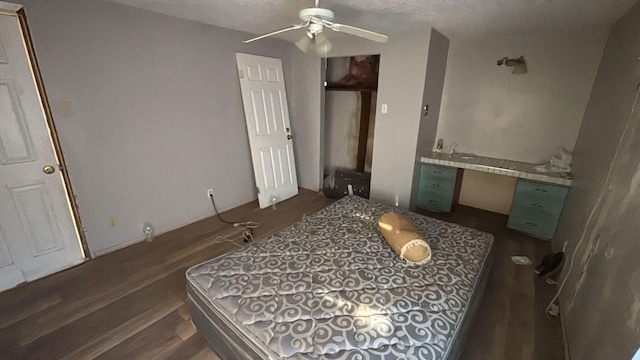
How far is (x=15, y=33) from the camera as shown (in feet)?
6.18

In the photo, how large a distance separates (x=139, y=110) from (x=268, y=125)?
1510 millimetres

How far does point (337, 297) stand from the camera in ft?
4.67

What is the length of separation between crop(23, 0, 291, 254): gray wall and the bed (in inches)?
59.9

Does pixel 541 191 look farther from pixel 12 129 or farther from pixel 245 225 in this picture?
pixel 12 129

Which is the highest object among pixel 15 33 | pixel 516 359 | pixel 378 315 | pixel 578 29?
pixel 578 29

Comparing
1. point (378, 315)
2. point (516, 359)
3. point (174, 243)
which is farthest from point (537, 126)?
point (174, 243)

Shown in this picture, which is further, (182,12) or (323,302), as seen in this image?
(182,12)

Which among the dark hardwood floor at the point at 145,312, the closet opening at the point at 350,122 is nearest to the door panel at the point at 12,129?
the dark hardwood floor at the point at 145,312

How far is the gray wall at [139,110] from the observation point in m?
2.12

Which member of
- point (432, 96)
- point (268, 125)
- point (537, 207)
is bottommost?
point (537, 207)

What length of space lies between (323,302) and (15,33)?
110 inches

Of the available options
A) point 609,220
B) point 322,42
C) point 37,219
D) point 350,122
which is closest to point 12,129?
point 37,219

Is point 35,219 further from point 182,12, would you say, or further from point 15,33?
point 182,12

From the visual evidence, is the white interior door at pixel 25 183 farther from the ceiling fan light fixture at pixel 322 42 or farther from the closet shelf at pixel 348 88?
the closet shelf at pixel 348 88
